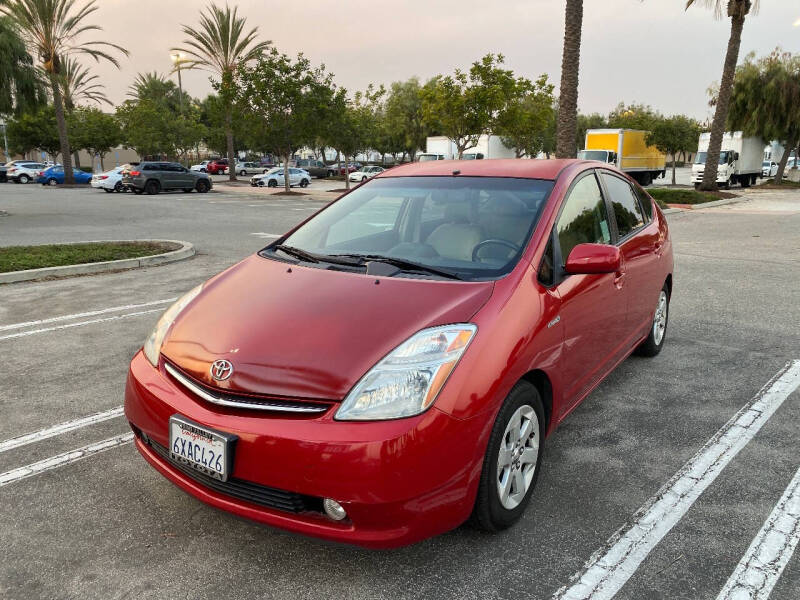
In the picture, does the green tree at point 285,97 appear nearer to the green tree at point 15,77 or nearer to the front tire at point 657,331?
the green tree at point 15,77

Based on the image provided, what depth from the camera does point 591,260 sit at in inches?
123

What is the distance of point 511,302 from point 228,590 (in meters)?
1.61

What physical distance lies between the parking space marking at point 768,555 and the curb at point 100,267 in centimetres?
866

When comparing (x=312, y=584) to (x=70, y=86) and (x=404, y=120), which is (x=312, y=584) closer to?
(x=404, y=120)

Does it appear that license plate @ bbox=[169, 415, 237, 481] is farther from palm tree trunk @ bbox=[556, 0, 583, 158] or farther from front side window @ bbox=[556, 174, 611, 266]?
palm tree trunk @ bbox=[556, 0, 583, 158]

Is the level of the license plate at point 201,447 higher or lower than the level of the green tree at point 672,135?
lower

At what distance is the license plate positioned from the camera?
233 cm

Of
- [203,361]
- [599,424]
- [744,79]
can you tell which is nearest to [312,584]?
[203,361]

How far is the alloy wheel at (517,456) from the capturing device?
265cm

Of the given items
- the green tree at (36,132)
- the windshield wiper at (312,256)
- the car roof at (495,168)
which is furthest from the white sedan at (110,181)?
the windshield wiper at (312,256)

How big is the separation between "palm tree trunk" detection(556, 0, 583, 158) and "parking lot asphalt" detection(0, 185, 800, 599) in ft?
39.2

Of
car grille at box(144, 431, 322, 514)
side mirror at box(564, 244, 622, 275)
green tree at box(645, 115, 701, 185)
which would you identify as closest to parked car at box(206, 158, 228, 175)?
green tree at box(645, 115, 701, 185)

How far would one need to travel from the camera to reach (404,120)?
2232 inches

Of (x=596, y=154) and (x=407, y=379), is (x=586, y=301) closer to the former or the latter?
(x=407, y=379)
